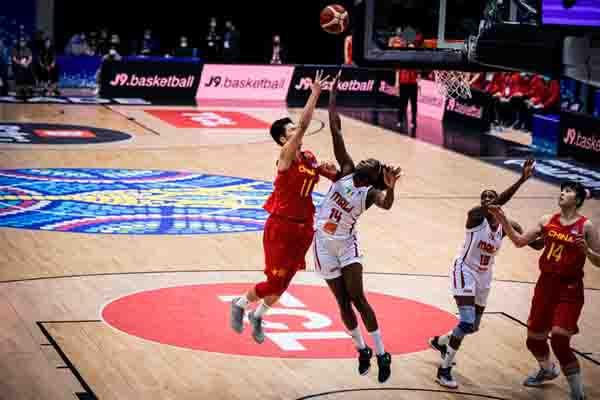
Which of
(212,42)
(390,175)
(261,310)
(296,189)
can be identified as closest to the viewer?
(390,175)

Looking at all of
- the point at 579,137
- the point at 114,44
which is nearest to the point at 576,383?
the point at 579,137

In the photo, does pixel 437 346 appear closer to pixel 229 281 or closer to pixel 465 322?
pixel 465 322

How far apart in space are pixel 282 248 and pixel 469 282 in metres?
1.55

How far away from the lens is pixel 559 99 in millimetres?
24031

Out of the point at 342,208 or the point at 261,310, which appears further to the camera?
the point at 261,310

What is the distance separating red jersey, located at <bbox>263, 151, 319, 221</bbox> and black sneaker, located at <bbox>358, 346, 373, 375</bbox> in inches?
46.6

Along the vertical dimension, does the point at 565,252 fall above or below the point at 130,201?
above

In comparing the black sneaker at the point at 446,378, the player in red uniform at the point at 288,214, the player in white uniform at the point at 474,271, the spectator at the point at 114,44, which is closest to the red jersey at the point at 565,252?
the player in white uniform at the point at 474,271

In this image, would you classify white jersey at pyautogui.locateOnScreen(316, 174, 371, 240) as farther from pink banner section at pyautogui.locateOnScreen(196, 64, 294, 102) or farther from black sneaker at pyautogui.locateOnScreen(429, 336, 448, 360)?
pink banner section at pyautogui.locateOnScreen(196, 64, 294, 102)

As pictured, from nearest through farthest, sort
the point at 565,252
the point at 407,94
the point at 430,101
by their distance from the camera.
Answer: the point at 565,252
the point at 407,94
the point at 430,101

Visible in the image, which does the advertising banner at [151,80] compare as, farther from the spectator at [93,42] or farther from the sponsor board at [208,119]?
the spectator at [93,42]

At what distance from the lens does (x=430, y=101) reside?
1110 inches

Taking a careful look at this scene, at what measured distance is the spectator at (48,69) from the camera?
28.0 meters

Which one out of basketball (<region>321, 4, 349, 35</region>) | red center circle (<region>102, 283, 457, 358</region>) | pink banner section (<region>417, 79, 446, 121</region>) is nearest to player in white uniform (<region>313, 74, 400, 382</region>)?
red center circle (<region>102, 283, 457, 358</region>)
